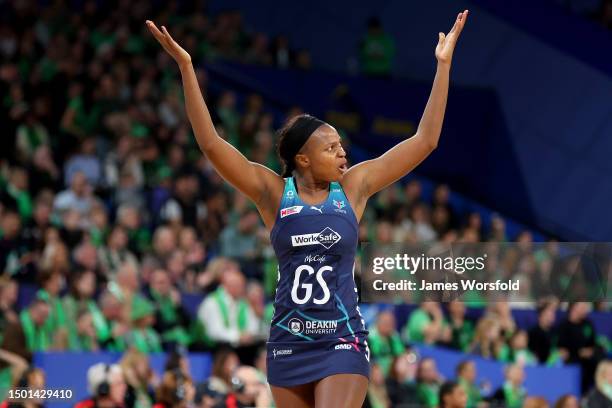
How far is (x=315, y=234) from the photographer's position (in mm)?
5254

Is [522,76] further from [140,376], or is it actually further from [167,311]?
[140,376]

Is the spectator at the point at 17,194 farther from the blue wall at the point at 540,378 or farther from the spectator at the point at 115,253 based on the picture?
the blue wall at the point at 540,378

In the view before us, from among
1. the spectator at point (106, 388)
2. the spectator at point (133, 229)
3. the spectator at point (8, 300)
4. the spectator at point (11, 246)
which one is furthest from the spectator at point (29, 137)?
the spectator at point (106, 388)

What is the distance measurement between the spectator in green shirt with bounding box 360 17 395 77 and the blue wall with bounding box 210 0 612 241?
620 mm

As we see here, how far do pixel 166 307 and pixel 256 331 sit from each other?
36.4 inches

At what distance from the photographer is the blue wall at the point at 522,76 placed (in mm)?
17141

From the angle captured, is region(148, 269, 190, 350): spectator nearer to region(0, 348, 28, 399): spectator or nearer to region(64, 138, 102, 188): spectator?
region(0, 348, 28, 399): spectator

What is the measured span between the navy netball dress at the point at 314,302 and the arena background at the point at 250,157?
11.2 feet

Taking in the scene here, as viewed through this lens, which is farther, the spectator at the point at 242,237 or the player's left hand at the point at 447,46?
the spectator at the point at 242,237

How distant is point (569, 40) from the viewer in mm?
17406

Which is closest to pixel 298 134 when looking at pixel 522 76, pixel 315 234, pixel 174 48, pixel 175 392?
pixel 315 234

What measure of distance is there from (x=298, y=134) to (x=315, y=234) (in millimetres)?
521

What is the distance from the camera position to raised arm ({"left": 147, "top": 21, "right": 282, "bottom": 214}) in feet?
17.5

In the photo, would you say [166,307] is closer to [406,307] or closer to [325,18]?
[406,307]
